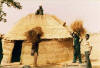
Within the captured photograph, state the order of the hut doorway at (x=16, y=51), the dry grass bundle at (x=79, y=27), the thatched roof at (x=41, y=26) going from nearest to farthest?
the dry grass bundle at (x=79, y=27) → the thatched roof at (x=41, y=26) → the hut doorway at (x=16, y=51)

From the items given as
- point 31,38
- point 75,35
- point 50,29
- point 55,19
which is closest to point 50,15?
point 55,19

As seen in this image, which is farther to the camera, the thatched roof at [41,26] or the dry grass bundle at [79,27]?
the thatched roof at [41,26]

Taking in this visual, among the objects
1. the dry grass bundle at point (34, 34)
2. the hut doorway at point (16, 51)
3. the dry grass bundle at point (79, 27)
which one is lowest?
the hut doorway at point (16, 51)

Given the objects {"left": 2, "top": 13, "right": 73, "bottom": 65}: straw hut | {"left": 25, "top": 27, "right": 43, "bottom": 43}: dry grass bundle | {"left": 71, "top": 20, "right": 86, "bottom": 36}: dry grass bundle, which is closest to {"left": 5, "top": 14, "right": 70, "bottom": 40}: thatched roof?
{"left": 2, "top": 13, "right": 73, "bottom": 65}: straw hut

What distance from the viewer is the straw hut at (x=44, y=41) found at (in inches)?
604

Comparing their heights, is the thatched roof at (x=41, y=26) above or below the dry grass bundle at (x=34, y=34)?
above

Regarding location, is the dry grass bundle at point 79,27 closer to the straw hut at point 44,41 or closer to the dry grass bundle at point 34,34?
the dry grass bundle at point 34,34

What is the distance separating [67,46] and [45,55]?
1820 millimetres

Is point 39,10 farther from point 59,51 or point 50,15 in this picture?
point 59,51

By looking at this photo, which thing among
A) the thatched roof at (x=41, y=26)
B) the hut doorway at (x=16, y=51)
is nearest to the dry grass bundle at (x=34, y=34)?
the thatched roof at (x=41, y=26)

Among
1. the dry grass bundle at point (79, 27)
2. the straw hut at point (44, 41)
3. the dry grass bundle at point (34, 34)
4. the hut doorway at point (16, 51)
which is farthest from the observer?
the hut doorway at point (16, 51)

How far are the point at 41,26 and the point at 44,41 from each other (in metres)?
1.70

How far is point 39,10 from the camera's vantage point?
17562 millimetres

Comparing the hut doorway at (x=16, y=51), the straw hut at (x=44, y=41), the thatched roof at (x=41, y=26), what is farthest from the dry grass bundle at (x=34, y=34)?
the hut doorway at (x=16, y=51)
